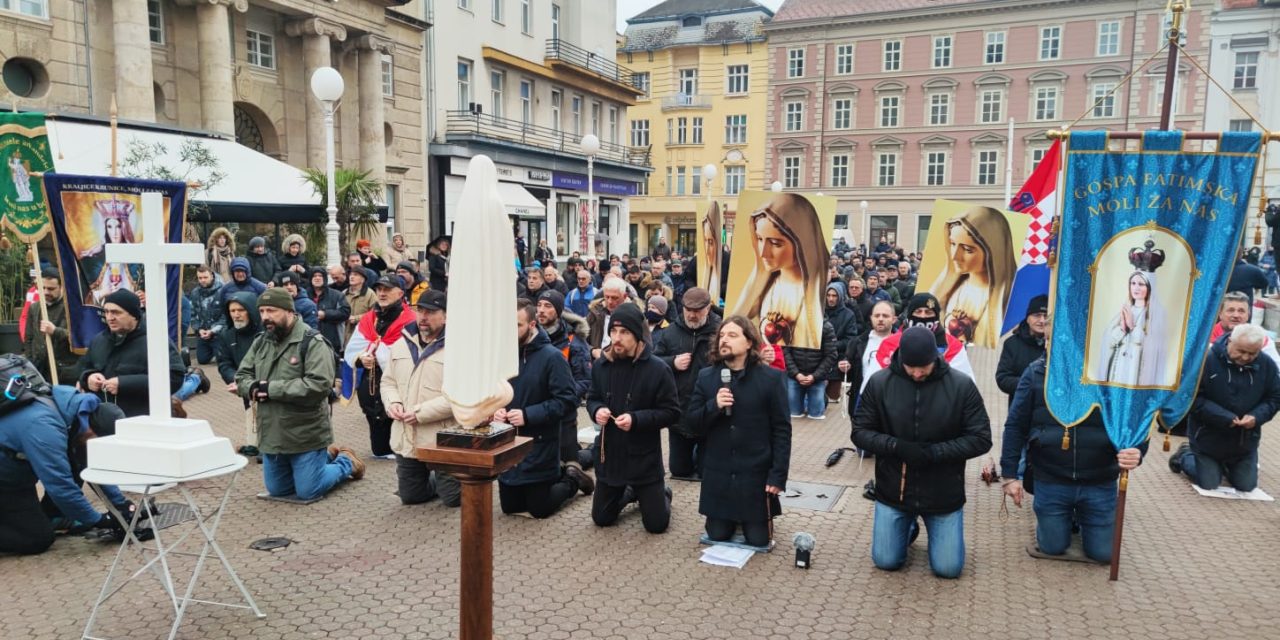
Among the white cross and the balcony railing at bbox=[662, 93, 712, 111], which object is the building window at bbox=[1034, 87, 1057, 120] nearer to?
the balcony railing at bbox=[662, 93, 712, 111]

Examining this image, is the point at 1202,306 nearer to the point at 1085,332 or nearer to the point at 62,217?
the point at 1085,332

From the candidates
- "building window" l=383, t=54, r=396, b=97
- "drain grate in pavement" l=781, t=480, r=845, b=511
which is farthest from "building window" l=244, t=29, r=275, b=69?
"drain grate in pavement" l=781, t=480, r=845, b=511

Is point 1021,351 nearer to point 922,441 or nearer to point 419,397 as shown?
point 922,441

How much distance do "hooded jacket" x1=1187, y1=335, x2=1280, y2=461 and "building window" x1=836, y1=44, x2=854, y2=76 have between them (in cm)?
4953

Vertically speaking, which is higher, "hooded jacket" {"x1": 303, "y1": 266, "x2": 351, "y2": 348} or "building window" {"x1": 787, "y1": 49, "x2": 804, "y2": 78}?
"building window" {"x1": 787, "y1": 49, "x2": 804, "y2": 78}

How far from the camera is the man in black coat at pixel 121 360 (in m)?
6.64

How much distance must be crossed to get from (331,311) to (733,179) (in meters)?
48.3

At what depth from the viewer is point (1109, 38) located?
4800 cm

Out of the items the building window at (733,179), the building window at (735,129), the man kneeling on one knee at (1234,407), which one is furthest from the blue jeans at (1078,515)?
the building window at (735,129)

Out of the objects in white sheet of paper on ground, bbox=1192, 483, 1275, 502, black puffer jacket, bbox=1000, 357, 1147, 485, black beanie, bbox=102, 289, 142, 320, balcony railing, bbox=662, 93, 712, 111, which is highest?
balcony railing, bbox=662, 93, 712, 111

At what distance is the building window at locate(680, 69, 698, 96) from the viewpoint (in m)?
57.6

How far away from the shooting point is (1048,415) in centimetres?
609

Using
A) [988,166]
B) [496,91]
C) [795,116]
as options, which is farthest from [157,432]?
[795,116]

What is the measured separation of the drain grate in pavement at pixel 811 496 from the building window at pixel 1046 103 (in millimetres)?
49396
